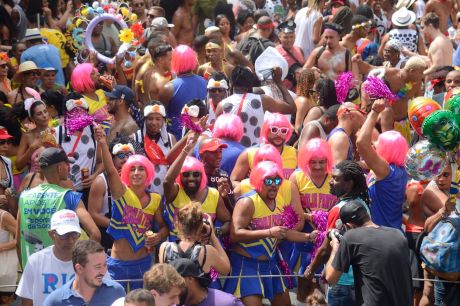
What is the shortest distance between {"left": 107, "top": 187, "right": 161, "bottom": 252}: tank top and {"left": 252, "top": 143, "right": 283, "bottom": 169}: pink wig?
1134 millimetres

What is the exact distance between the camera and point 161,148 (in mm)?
9922

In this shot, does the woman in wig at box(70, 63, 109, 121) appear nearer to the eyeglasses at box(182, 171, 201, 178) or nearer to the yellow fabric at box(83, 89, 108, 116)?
the yellow fabric at box(83, 89, 108, 116)

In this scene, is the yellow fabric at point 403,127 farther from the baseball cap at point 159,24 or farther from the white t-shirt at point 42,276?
the white t-shirt at point 42,276

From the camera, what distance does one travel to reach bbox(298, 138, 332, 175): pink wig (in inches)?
358

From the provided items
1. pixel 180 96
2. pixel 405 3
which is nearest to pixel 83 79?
pixel 180 96

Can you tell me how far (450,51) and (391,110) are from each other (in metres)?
2.93

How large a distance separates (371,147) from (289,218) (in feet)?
2.97

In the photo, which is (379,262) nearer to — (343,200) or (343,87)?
(343,200)

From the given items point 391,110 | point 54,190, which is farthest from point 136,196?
point 391,110

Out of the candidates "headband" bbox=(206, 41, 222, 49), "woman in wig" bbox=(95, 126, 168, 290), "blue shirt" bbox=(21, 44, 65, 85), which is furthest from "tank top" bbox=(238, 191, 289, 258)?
"blue shirt" bbox=(21, 44, 65, 85)

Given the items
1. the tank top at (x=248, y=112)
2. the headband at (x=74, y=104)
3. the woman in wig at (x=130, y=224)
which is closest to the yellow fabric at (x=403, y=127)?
the tank top at (x=248, y=112)

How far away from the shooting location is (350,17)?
15.0 m

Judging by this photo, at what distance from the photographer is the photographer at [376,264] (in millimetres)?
7137

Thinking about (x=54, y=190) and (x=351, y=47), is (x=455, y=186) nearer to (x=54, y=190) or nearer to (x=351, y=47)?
(x=54, y=190)
